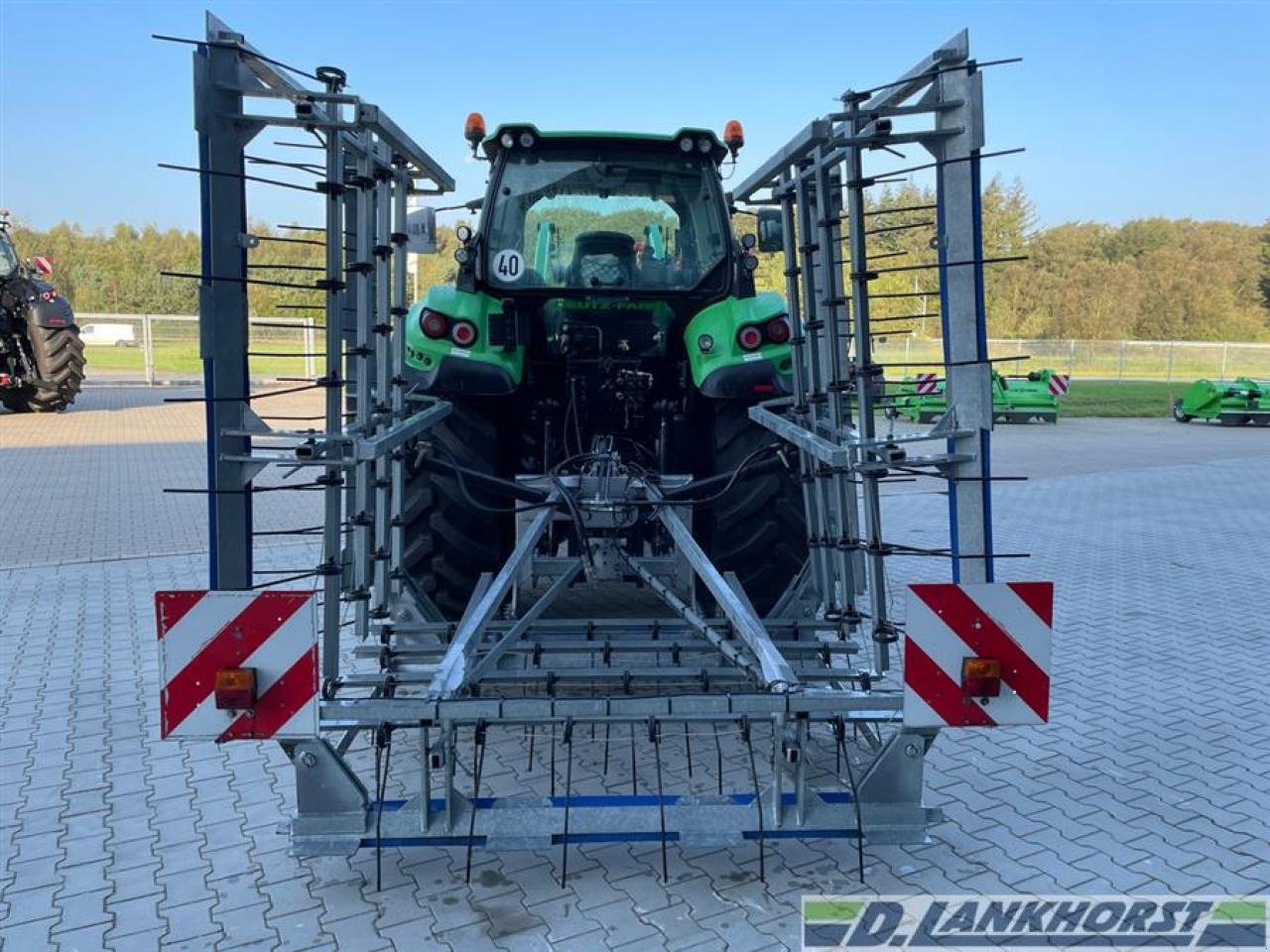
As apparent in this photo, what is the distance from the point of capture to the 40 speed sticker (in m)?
4.58

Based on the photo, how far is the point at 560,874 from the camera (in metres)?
2.86

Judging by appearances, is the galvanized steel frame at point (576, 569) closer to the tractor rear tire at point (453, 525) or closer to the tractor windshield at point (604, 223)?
the tractor rear tire at point (453, 525)

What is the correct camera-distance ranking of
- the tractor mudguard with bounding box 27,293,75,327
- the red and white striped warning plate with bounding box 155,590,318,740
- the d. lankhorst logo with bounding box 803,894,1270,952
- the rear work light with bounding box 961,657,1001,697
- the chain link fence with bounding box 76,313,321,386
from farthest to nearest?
1. the chain link fence with bounding box 76,313,321,386
2. the tractor mudguard with bounding box 27,293,75,327
3. the rear work light with bounding box 961,657,1001,697
4. the red and white striped warning plate with bounding box 155,590,318,740
5. the d. lankhorst logo with bounding box 803,894,1270,952

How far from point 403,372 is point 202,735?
6.82 feet

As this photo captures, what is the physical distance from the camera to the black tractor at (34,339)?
14.7 m

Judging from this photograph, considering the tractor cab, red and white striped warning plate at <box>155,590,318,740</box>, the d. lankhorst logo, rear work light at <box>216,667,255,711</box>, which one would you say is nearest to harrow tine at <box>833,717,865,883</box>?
the d. lankhorst logo

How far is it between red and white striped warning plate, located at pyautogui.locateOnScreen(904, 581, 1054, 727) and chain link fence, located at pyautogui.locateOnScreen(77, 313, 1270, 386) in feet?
64.4

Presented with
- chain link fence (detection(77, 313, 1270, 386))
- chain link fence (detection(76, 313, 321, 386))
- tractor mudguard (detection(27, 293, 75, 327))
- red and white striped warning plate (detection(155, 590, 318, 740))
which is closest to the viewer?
red and white striped warning plate (detection(155, 590, 318, 740))

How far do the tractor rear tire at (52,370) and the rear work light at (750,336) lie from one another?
1383 cm

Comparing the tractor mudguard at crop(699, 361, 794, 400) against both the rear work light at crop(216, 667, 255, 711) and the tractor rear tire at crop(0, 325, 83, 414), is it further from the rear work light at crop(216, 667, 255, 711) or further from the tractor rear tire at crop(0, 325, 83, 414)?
the tractor rear tire at crop(0, 325, 83, 414)

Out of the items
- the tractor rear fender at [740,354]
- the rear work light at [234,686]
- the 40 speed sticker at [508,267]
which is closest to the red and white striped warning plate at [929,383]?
the tractor rear fender at [740,354]

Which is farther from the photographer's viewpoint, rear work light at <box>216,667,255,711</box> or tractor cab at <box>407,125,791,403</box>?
tractor cab at <box>407,125,791,403</box>

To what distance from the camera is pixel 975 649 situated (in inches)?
110

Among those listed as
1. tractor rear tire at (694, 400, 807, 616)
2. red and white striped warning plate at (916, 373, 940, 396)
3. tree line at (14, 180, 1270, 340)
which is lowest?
tractor rear tire at (694, 400, 807, 616)
